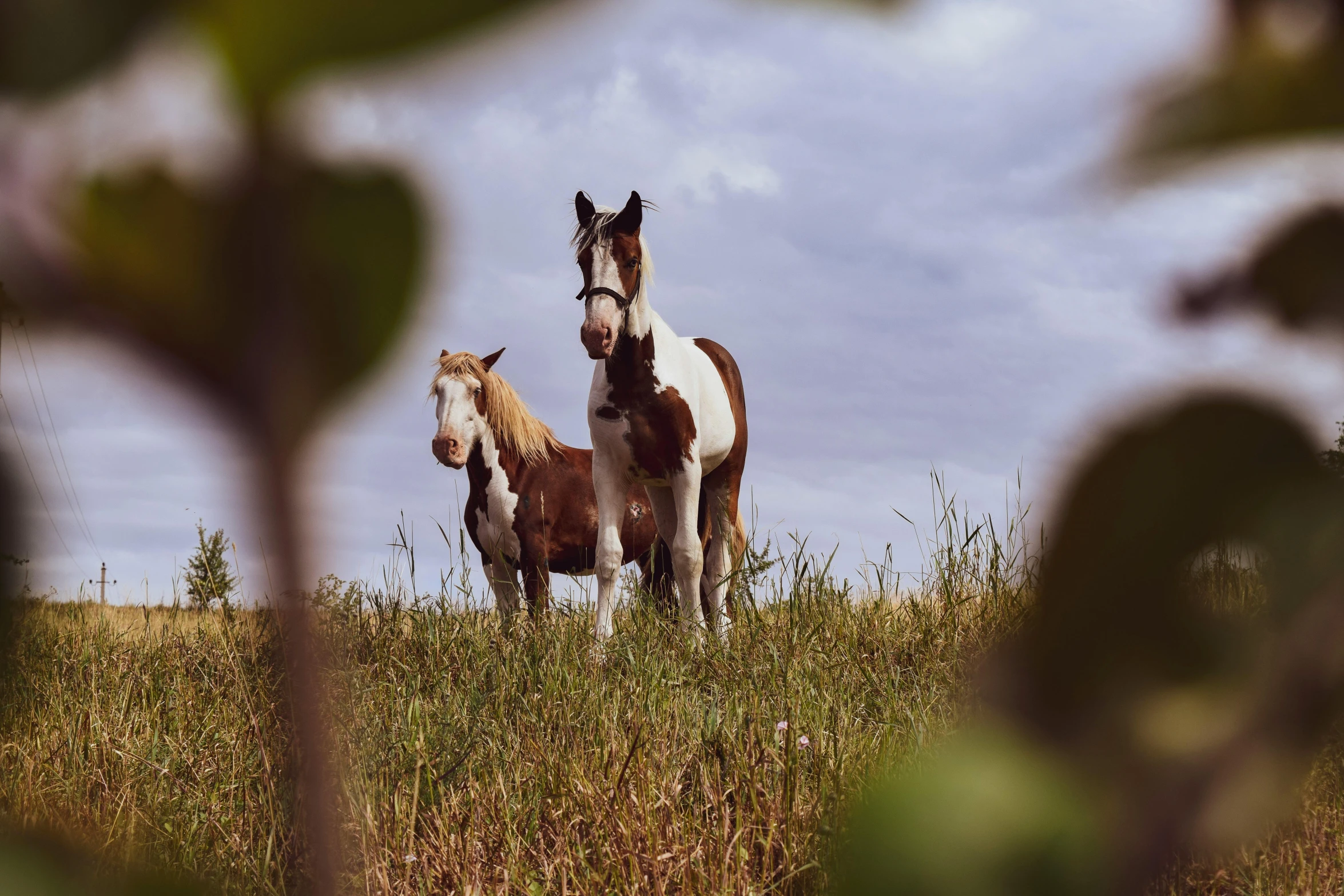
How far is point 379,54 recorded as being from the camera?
0.15 m

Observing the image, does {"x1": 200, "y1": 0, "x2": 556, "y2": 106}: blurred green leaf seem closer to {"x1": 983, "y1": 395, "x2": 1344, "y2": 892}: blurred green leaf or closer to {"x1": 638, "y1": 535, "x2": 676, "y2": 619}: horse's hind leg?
{"x1": 983, "y1": 395, "x2": 1344, "y2": 892}: blurred green leaf

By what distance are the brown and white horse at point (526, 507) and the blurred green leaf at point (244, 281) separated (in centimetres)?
506

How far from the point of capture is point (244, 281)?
0.52 feet

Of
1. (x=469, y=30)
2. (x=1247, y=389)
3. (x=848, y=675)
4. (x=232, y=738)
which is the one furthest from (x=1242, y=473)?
(x=848, y=675)

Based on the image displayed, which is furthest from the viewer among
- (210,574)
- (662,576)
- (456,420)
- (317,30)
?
(662,576)

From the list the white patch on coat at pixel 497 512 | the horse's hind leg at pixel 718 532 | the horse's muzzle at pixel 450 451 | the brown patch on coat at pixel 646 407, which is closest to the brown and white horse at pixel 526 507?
the white patch on coat at pixel 497 512

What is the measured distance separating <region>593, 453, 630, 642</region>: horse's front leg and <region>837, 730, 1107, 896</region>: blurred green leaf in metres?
4.04

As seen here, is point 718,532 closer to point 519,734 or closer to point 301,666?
point 519,734

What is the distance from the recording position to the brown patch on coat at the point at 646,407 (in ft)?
13.7

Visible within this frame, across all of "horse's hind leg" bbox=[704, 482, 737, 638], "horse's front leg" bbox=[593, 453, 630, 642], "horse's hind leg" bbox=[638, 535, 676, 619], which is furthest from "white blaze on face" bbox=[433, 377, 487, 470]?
"horse's hind leg" bbox=[704, 482, 737, 638]

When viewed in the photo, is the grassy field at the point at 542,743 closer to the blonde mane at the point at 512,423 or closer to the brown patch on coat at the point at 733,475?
the brown patch on coat at the point at 733,475

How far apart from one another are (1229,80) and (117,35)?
21 centimetres

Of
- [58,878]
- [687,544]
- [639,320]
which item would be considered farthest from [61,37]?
[687,544]

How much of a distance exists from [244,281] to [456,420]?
4873mm
